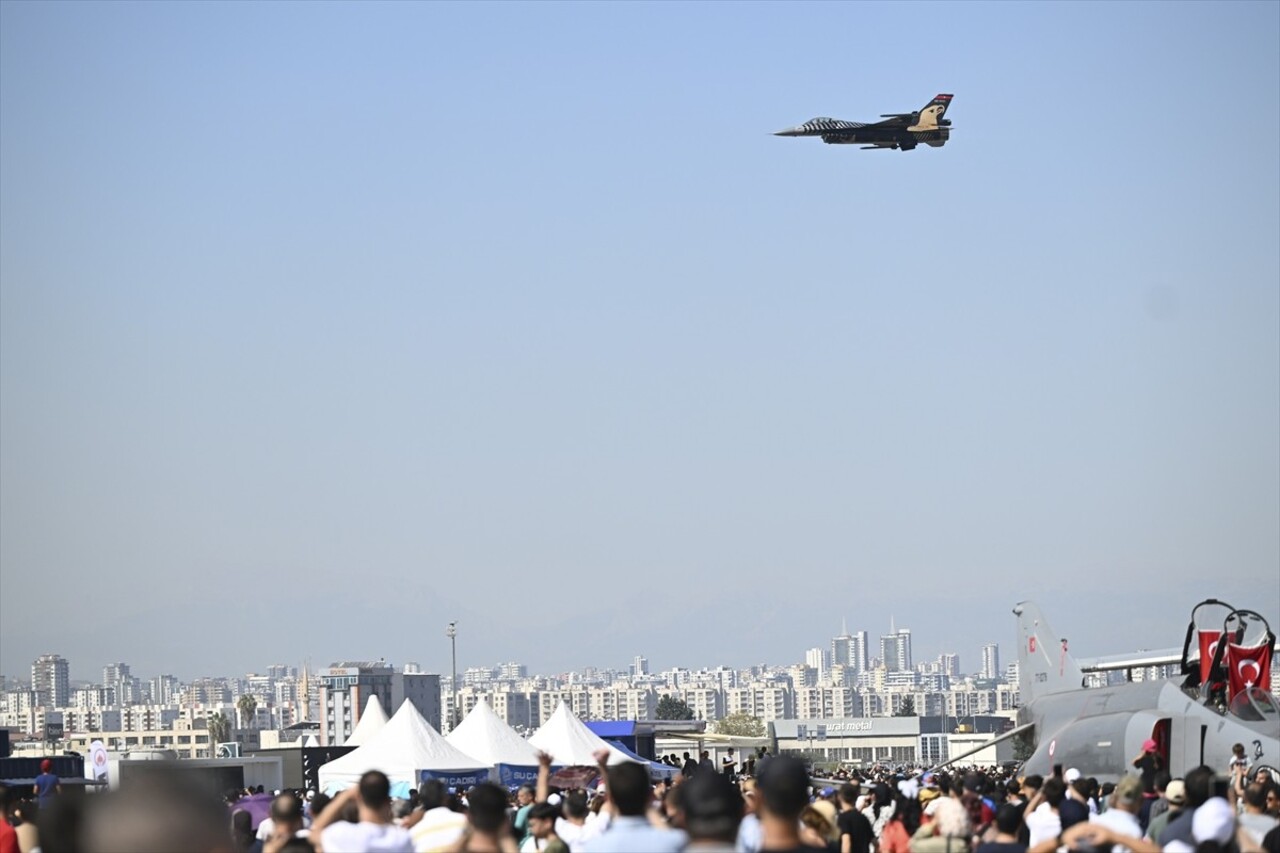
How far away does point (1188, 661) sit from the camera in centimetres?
2442

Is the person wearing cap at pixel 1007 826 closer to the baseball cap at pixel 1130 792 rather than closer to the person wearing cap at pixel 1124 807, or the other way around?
the person wearing cap at pixel 1124 807

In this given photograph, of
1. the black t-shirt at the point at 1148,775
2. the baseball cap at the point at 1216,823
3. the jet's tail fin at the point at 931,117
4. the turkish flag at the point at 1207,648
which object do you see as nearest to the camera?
the baseball cap at the point at 1216,823

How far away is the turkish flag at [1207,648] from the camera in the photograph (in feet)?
77.9

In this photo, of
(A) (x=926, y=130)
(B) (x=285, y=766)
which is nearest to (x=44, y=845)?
(B) (x=285, y=766)

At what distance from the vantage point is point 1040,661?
37.2 meters

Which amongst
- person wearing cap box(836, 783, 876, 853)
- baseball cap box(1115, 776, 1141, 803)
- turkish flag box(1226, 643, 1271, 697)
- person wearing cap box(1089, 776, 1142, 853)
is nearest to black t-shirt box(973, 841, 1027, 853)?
person wearing cap box(1089, 776, 1142, 853)

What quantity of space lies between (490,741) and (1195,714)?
59.5ft

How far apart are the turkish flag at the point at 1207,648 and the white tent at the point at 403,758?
49.3 feet

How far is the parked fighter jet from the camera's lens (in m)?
22.7

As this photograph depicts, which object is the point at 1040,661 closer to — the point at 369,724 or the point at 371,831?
the point at 369,724

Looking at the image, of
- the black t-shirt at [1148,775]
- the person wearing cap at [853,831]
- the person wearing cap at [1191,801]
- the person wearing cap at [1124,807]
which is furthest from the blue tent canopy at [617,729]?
Result: the person wearing cap at [1191,801]

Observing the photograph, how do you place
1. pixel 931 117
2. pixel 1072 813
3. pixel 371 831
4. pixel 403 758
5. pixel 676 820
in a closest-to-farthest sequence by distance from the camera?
pixel 371 831 → pixel 676 820 → pixel 1072 813 → pixel 403 758 → pixel 931 117

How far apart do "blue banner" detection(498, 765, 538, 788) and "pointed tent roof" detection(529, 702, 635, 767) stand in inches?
35.3

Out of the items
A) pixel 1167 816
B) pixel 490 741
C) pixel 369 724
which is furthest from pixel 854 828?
pixel 369 724
